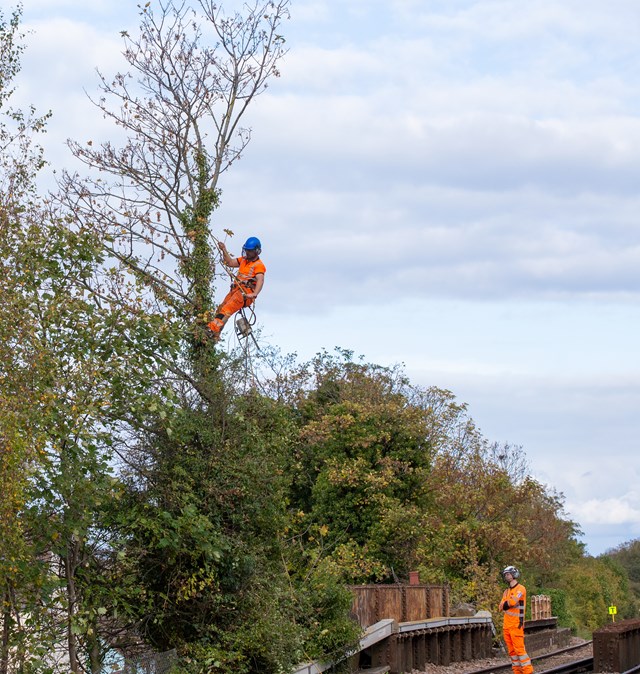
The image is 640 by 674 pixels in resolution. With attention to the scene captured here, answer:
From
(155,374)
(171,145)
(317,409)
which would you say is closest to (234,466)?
(155,374)

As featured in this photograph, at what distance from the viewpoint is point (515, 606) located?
18250mm

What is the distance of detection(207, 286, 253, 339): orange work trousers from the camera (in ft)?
57.2

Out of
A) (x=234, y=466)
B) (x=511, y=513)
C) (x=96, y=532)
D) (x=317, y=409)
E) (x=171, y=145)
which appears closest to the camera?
(x=96, y=532)

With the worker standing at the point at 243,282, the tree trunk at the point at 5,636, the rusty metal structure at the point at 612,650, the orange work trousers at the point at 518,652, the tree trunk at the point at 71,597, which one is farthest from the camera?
the rusty metal structure at the point at 612,650

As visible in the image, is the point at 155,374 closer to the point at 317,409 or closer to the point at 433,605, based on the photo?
the point at 433,605

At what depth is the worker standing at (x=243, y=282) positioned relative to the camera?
56.6ft

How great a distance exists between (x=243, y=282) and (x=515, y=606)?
701cm

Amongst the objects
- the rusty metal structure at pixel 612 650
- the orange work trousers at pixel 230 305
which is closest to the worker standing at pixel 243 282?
the orange work trousers at pixel 230 305

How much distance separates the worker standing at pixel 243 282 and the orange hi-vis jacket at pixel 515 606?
645cm

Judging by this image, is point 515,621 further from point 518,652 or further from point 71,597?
point 71,597

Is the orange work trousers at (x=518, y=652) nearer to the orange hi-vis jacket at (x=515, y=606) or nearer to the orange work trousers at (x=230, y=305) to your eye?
the orange hi-vis jacket at (x=515, y=606)

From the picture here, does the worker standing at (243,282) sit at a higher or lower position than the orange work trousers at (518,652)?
higher

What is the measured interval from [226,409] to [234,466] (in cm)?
86

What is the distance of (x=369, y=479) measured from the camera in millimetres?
34188
